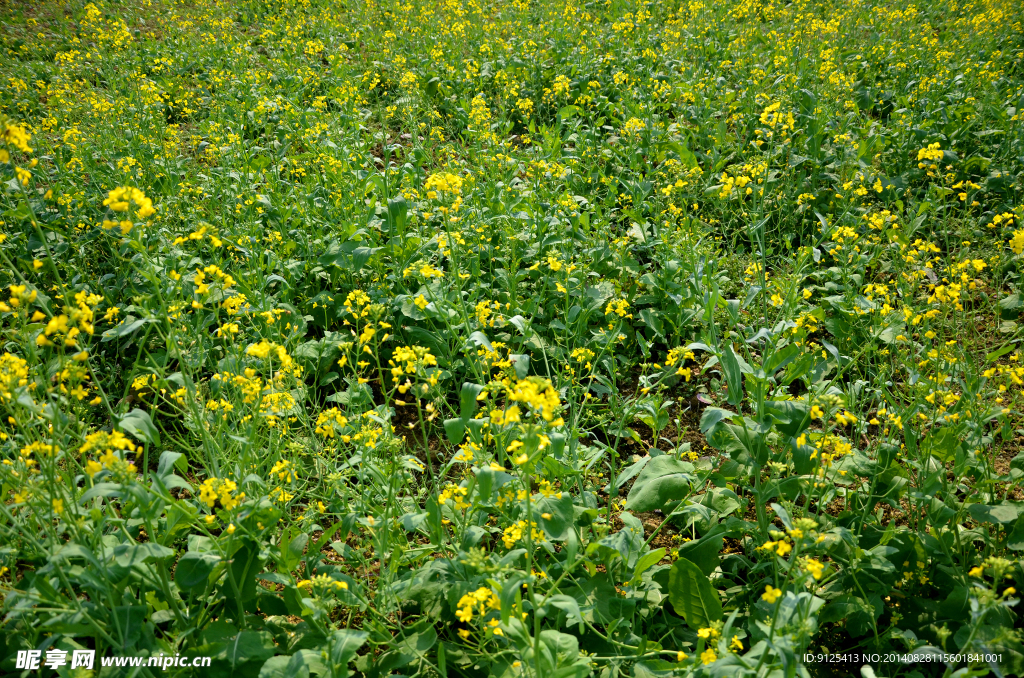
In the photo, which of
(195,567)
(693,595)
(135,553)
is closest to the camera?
(135,553)

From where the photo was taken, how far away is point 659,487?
2.38 meters

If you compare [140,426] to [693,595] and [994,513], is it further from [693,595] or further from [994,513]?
[994,513]

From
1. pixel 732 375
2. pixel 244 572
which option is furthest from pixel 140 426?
pixel 732 375

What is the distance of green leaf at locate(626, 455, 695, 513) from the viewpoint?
7.75 ft

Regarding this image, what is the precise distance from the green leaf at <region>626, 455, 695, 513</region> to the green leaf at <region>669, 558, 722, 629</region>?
283 millimetres

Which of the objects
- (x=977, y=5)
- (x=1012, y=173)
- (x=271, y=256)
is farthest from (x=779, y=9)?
(x=271, y=256)

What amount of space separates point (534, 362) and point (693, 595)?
1554 millimetres

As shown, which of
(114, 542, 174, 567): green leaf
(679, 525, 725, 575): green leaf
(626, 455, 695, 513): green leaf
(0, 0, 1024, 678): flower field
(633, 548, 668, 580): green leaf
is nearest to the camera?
(114, 542, 174, 567): green leaf

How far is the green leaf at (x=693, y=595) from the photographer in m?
2.08

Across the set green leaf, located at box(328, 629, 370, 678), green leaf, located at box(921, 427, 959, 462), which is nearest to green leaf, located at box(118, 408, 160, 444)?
green leaf, located at box(328, 629, 370, 678)

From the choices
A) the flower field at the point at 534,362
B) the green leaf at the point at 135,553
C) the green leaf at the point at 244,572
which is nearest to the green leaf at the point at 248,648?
the flower field at the point at 534,362

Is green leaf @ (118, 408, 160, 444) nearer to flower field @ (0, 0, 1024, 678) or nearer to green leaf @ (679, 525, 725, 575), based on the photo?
flower field @ (0, 0, 1024, 678)

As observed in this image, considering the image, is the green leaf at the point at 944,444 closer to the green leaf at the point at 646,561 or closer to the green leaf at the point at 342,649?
the green leaf at the point at 646,561

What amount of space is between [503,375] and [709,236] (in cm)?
194
